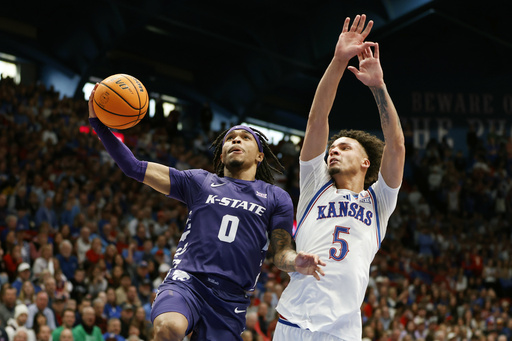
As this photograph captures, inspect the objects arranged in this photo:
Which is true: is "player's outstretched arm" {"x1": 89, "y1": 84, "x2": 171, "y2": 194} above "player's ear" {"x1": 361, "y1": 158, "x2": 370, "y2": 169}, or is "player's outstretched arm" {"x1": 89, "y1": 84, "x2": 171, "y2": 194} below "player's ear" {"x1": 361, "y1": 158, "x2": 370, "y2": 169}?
below

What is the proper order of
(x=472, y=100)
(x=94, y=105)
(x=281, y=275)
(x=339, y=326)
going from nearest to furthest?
(x=339, y=326), (x=94, y=105), (x=281, y=275), (x=472, y=100)

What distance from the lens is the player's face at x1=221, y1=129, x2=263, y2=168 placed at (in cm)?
537

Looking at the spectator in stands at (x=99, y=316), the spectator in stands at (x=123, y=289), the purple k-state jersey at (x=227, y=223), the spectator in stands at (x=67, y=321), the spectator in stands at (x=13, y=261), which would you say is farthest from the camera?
the spectator in stands at (x=123, y=289)

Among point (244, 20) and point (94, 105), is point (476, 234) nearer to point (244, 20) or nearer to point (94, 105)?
point (244, 20)

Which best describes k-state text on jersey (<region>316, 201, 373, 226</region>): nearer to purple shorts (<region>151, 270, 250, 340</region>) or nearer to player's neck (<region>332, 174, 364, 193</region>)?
player's neck (<region>332, 174, 364, 193</region>)

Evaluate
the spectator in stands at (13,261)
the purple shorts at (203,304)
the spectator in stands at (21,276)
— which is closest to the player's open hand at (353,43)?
the purple shorts at (203,304)

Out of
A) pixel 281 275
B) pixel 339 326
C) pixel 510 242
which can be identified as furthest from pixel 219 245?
pixel 510 242

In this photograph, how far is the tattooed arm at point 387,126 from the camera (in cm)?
500

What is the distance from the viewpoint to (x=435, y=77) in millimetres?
24266

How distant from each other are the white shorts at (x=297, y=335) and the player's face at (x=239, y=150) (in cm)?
135

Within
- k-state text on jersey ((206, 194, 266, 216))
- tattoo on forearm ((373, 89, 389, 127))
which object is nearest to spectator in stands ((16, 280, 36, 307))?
k-state text on jersey ((206, 194, 266, 216))

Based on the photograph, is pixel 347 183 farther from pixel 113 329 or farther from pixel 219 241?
pixel 113 329

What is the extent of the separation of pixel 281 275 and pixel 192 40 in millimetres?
11409

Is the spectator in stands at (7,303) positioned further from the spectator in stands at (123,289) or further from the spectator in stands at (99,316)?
the spectator in stands at (123,289)
